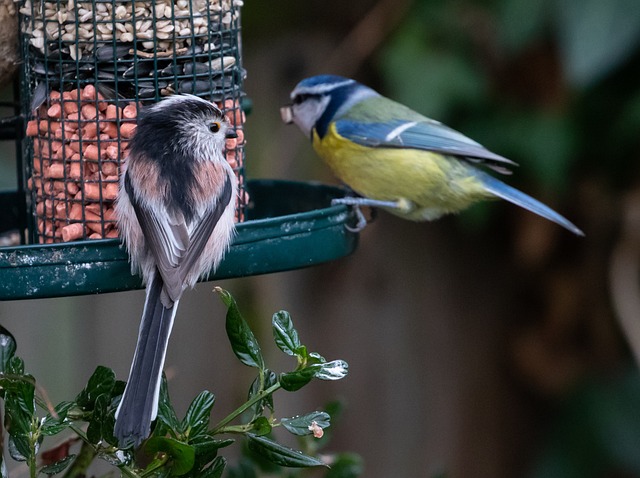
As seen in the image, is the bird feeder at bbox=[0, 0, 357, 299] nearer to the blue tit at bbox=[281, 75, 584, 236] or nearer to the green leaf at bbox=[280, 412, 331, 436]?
the green leaf at bbox=[280, 412, 331, 436]

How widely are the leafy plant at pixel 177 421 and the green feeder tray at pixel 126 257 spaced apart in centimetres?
22

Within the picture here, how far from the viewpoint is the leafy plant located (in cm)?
187

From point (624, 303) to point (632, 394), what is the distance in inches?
16.5

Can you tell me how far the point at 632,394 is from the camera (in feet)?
14.2

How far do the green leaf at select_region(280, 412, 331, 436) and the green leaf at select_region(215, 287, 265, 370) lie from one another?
0.41ft

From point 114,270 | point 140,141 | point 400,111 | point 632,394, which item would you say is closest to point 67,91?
point 140,141

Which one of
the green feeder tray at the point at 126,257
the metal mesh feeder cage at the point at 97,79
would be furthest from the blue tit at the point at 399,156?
the metal mesh feeder cage at the point at 97,79

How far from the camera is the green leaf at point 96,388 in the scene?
1.99m

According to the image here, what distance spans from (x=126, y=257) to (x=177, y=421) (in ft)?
1.76

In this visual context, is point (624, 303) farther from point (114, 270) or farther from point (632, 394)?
point (114, 270)

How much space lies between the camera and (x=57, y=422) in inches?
73.5

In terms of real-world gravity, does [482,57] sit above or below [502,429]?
above

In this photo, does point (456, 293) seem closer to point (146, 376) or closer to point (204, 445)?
point (146, 376)

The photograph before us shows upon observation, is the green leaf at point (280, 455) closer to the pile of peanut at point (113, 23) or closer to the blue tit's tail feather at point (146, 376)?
the blue tit's tail feather at point (146, 376)
